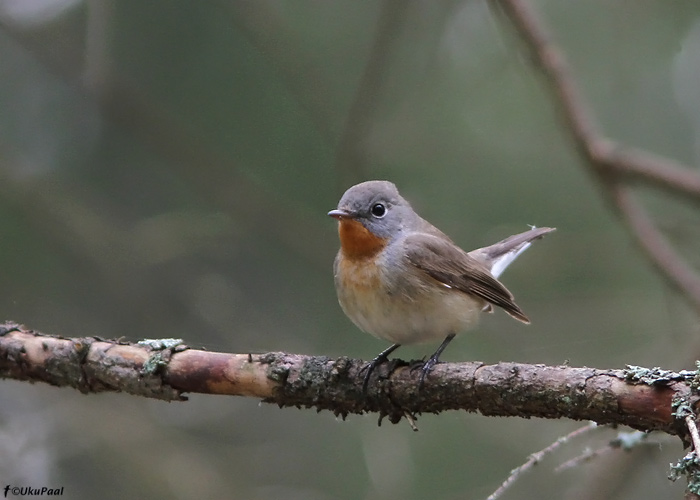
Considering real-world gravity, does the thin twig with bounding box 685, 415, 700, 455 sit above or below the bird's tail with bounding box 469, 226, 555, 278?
below

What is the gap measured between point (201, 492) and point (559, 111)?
3.77 m

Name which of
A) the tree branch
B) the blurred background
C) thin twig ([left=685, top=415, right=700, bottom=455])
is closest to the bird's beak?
the tree branch

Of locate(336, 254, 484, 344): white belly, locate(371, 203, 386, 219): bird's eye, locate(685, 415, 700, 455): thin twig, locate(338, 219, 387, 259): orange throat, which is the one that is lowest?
locate(685, 415, 700, 455): thin twig

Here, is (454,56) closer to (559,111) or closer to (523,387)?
(559,111)

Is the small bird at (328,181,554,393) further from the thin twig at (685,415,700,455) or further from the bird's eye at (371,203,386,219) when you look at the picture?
the thin twig at (685,415,700,455)

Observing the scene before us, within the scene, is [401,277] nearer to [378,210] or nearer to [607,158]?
[378,210]

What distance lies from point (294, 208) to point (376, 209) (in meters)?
2.27

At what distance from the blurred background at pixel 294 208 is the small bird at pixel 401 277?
1.28 meters

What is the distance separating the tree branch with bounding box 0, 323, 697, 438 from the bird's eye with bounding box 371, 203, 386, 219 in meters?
1.21

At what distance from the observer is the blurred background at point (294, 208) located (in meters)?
5.52

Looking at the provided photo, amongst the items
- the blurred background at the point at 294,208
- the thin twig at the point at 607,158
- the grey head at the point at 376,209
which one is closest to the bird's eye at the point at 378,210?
the grey head at the point at 376,209

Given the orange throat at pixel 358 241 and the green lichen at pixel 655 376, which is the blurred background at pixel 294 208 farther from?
the green lichen at pixel 655 376

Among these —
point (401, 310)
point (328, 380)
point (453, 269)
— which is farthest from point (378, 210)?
point (328, 380)

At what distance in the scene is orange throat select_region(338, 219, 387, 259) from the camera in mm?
4258
